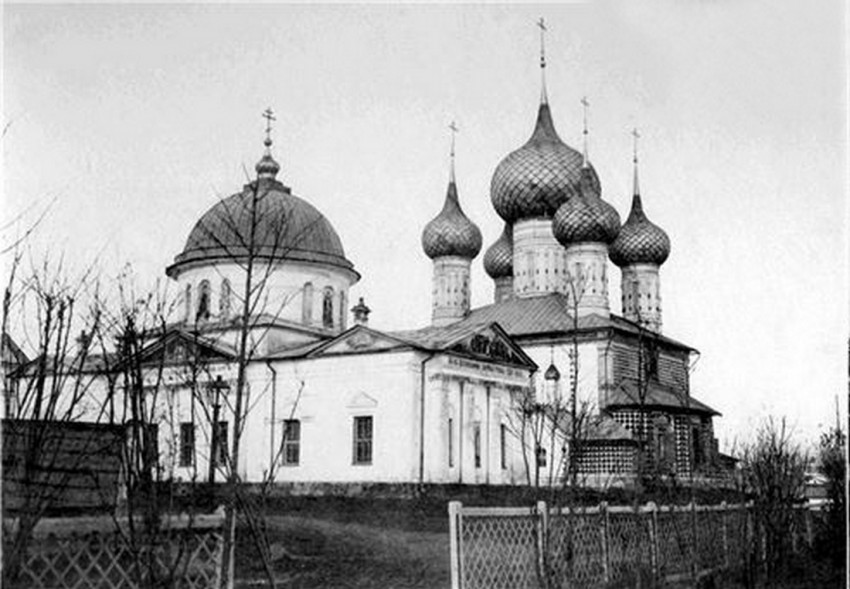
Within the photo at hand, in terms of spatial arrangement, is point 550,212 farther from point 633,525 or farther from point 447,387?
point 633,525

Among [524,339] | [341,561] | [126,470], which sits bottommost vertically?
[341,561]

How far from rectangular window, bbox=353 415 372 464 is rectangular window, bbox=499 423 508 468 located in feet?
13.5

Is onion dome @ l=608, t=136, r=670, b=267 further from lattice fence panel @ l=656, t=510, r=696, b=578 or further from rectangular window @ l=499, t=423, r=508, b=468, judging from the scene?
lattice fence panel @ l=656, t=510, r=696, b=578

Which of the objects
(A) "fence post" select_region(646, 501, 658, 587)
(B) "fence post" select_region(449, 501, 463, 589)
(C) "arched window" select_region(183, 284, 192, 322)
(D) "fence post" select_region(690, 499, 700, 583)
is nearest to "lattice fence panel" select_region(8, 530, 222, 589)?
(B) "fence post" select_region(449, 501, 463, 589)

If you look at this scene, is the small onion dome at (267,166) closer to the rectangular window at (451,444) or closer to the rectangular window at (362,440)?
the rectangular window at (362,440)

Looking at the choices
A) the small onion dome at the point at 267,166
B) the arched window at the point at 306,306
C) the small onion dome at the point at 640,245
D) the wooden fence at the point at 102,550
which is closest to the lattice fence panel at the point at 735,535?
the wooden fence at the point at 102,550

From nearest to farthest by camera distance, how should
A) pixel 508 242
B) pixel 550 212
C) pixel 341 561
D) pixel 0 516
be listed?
pixel 0 516 < pixel 341 561 < pixel 550 212 < pixel 508 242

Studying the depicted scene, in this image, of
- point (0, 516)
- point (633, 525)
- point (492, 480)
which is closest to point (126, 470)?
point (0, 516)

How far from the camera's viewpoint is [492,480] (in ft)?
92.1

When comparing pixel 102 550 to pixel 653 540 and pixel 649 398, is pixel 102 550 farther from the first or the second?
pixel 649 398

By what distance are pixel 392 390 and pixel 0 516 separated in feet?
69.6

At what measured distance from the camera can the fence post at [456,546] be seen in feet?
24.3

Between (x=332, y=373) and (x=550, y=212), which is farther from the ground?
(x=550, y=212)

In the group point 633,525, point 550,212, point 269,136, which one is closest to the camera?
point 633,525
